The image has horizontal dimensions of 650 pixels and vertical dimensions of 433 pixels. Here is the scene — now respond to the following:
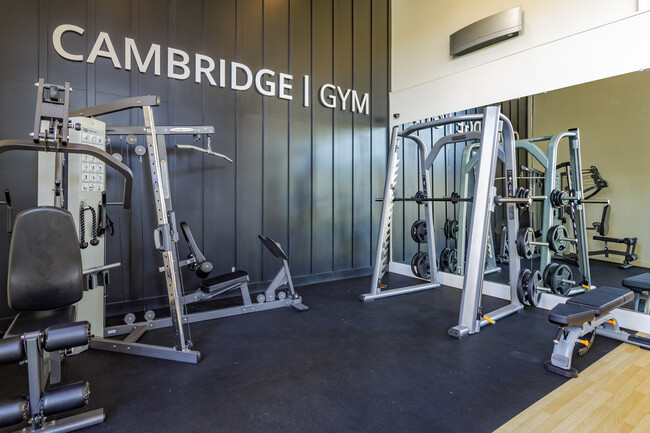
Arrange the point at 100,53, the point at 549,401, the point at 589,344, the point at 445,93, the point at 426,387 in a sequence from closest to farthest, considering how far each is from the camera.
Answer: the point at 549,401, the point at 426,387, the point at 589,344, the point at 100,53, the point at 445,93

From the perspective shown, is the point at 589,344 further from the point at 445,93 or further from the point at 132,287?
the point at 132,287

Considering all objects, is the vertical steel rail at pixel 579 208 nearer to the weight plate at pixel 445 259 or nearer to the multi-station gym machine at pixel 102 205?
the weight plate at pixel 445 259

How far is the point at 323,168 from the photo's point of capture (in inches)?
183

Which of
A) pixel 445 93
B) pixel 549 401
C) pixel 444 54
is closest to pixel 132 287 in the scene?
pixel 549 401

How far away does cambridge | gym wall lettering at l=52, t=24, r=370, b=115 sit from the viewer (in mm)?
3133

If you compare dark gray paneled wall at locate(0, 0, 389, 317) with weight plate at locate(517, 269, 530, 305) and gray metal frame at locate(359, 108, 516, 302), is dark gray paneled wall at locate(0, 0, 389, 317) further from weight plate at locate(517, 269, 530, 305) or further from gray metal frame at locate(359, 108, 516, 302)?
weight plate at locate(517, 269, 530, 305)

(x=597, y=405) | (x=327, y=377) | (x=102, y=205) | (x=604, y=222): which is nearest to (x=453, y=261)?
(x=604, y=222)

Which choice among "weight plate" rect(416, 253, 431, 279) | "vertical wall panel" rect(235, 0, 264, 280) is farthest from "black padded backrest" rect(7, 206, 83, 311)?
"weight plate" rect(416, 253, 431, 279)

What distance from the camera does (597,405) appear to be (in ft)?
6.16

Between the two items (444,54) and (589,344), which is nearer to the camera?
(589,344)

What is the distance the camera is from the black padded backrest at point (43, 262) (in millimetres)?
1816

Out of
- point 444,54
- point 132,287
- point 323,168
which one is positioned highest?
point 444,54

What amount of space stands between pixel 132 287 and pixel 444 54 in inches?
188

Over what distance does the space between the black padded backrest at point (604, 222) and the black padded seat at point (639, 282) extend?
0.55 m
